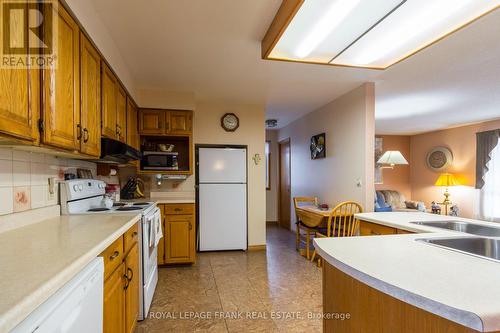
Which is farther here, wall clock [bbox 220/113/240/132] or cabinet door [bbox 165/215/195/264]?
wall clock [bbox 220/113/240/132]

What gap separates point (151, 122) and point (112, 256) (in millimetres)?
2580

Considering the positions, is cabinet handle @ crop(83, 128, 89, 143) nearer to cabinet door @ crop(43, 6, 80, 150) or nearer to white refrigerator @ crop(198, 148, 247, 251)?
cabinet door @ crop(43, 6, 80, 150)

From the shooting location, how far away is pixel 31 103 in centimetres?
118

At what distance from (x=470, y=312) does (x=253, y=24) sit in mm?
2146

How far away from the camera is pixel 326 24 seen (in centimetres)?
190

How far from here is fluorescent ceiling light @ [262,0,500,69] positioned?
166 centimetres

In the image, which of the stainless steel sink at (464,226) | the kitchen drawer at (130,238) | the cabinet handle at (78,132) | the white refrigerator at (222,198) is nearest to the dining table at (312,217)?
the white refrigerator at (222,198)

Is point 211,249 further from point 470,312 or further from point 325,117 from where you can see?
point 470,312

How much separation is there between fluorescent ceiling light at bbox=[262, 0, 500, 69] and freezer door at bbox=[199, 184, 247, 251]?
2.36 meters

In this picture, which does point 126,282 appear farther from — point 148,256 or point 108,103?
point 108,103

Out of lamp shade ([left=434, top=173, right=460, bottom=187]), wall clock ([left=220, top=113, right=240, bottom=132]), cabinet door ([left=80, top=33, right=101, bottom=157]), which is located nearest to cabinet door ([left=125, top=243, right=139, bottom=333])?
cabinet door ([left=80, top=33, right=101, bottom=157])

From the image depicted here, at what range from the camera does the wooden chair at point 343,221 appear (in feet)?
10.9

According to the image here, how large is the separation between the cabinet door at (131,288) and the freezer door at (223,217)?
1.96m

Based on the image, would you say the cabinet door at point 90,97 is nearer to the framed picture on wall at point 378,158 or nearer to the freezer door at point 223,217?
the freezer door at point 223,217
